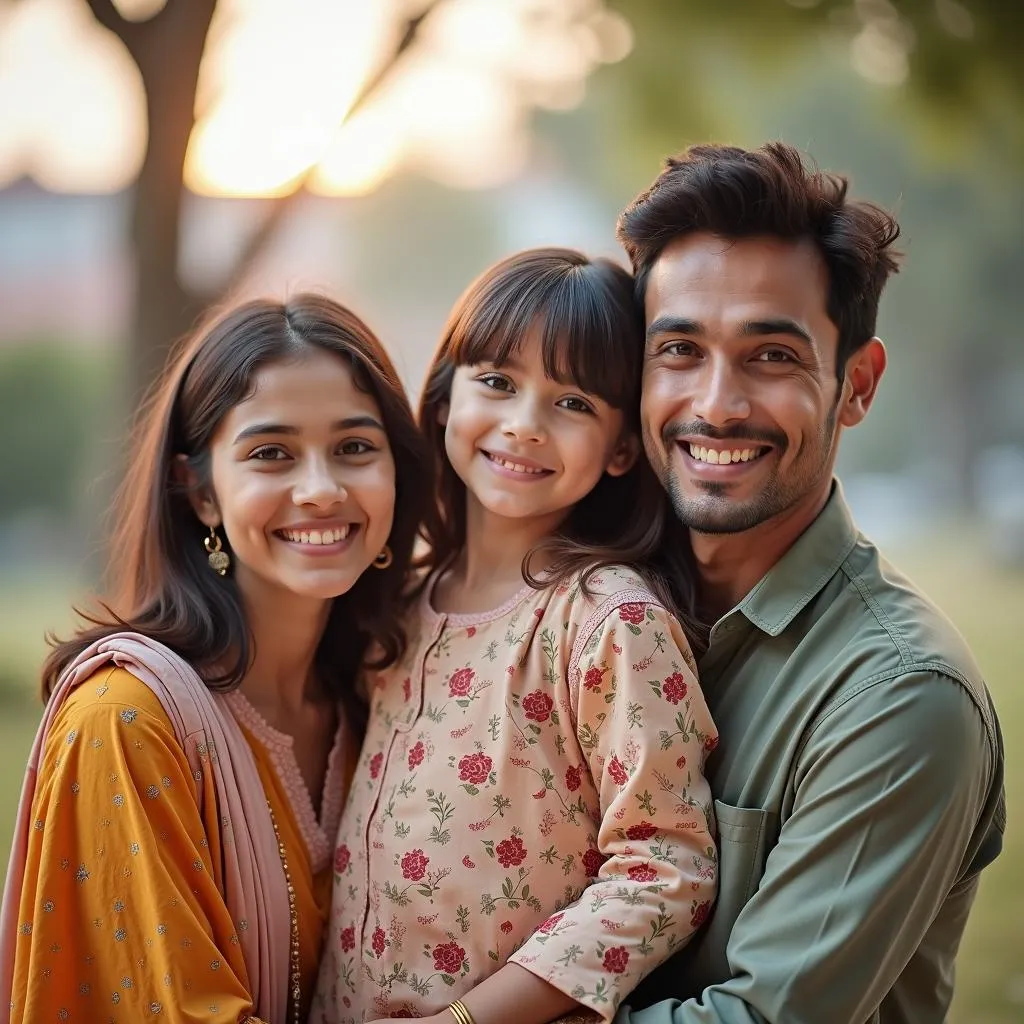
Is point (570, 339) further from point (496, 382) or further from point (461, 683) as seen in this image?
point (461, 683)

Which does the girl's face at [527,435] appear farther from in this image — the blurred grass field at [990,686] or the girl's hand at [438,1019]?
the blurred grass field at [990,686]

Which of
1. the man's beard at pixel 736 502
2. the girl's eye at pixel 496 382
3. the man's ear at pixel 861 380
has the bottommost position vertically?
the man's beard at pixel 736 502

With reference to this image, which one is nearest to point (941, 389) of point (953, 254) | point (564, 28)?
point (953, 254)

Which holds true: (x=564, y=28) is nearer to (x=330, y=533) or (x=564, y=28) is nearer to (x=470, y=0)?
(x=470, y=0)

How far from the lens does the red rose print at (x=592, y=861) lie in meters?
1.82

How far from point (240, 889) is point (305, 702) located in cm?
43

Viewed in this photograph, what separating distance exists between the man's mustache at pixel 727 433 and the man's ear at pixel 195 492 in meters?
0.77

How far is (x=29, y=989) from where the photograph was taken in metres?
1.70

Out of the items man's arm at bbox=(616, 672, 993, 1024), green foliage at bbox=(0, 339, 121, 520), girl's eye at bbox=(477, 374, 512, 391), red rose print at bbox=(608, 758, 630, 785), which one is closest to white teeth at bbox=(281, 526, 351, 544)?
girl's eye at bbox=(477, 374, 512, 391)

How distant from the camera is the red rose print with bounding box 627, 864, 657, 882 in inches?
68.0

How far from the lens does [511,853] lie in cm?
181

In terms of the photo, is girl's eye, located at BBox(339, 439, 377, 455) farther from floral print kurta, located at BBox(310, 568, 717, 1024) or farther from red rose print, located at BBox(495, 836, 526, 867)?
red rose print, located at BBox(495, 836, 526, 867)

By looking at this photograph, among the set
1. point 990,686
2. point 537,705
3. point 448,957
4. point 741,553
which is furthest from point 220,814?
point 990,686

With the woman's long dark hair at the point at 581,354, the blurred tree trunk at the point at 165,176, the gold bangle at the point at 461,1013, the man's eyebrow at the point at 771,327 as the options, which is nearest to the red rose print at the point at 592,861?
the gold bangle at the point at 461,1013
